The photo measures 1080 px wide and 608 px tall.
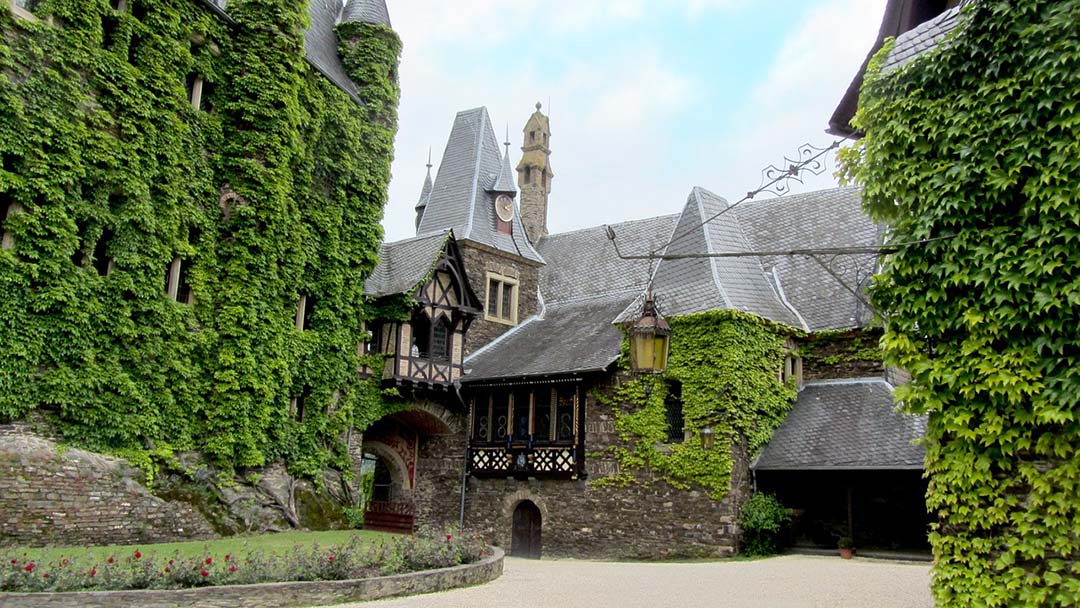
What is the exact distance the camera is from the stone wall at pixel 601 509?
64.7 ft

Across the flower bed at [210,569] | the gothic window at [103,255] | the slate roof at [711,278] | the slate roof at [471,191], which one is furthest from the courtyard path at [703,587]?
the slate roof at [471,191]

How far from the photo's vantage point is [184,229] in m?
17.4

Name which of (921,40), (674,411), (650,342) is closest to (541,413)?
(674,411)

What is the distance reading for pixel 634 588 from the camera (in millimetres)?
13492

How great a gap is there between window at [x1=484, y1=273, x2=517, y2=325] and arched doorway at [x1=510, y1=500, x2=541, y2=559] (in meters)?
5.97

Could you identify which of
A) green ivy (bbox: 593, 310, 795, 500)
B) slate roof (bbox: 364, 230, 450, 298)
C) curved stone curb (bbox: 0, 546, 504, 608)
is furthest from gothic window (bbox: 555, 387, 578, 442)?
curved stone curb (bbox: 0, 546, 504, 608)

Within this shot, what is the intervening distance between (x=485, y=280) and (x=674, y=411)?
7.81 meters

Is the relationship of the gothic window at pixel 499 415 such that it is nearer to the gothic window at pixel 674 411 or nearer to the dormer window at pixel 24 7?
the gothic window at pixel 674 411

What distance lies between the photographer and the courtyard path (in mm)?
11539

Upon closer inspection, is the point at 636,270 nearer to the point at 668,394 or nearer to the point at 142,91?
the point at 668,394

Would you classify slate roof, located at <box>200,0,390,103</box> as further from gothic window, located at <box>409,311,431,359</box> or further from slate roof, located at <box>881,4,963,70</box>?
slate roof, located at <box>881,4,963,70</box>

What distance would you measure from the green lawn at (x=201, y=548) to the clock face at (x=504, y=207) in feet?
40.3

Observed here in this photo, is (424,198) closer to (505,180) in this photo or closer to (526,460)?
(505,180)

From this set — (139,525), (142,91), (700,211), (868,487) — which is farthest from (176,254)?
(868,487)
